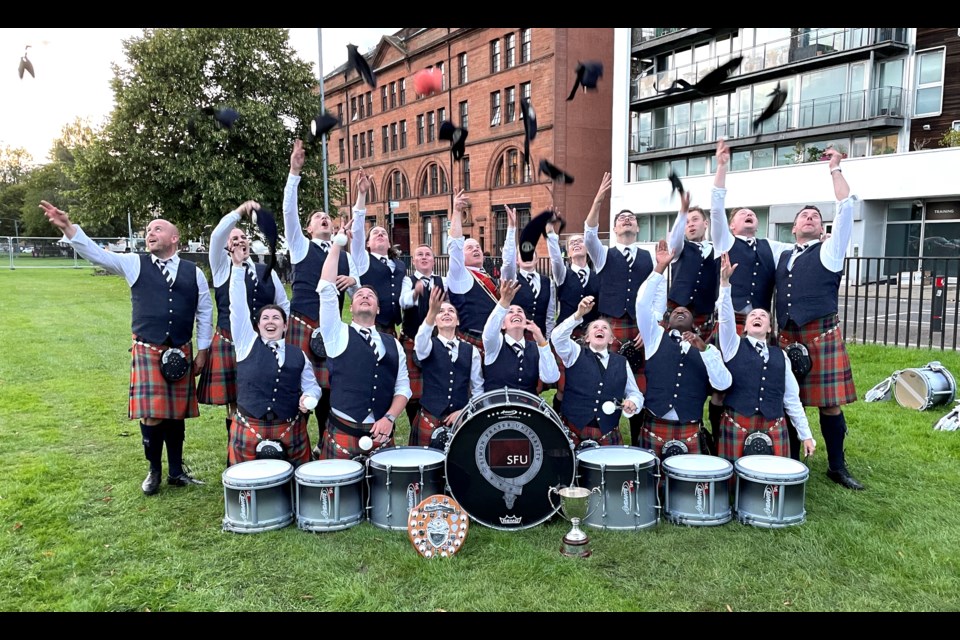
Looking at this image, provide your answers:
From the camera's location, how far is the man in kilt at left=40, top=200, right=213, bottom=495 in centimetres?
448

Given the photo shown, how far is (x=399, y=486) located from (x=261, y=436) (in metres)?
1.09

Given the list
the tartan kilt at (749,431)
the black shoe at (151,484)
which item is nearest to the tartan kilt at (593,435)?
the tartan kilt at (749,431)

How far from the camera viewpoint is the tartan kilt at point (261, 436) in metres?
4.38

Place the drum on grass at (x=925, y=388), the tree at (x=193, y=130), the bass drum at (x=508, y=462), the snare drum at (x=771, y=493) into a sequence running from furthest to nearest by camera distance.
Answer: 1. the tree at (x=193, y=130)
2. the drum on grass at (x=925, y=388)
3. the snare drum at (x=771, y=493)
4. the bass drum at (x=508, y=462)

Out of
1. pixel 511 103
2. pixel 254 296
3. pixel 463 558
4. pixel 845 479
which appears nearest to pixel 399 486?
pixel 463 558

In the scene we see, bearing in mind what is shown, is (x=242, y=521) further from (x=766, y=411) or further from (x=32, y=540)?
(x=766, y=411)

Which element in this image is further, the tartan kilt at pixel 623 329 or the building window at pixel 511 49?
the building window at pixel 511 49

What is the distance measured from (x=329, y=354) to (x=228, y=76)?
744 inches

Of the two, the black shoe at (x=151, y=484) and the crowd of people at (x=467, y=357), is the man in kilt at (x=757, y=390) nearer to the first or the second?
the crowd of people at (x=467, y=357)

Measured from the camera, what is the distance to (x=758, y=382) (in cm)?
445

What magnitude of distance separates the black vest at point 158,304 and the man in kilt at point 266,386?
40cm

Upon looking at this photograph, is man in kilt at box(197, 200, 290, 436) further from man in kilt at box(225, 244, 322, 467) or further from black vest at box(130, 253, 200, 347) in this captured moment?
man in kilt at box(225, 244, 322, 467)

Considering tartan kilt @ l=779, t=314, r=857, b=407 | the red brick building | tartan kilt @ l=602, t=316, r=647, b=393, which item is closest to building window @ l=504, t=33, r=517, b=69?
the red brick building

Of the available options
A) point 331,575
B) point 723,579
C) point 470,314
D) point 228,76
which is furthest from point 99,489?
point 228,76
